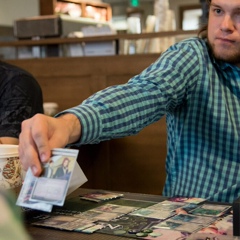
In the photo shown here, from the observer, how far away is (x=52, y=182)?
33.8 inches

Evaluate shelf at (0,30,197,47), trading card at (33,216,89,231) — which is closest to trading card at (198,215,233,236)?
trading card at (33,216,89,231)

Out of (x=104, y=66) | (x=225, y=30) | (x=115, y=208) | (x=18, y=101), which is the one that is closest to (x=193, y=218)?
(x=115, y=208)

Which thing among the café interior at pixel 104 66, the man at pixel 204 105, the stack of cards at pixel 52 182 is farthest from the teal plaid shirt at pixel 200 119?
the café interior at pixel 104 66

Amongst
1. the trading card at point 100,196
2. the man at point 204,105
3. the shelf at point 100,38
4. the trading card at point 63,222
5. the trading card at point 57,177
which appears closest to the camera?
the trading card at point 57,177

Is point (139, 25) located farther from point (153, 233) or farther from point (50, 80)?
point (153, 233)

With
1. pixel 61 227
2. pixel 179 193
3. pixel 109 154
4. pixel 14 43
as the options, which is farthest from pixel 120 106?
pixel 14 43

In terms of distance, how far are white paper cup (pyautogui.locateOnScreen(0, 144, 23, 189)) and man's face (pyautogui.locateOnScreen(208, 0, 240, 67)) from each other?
2.23 ft

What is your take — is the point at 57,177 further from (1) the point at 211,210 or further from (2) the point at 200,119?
(2) the point at 200,119

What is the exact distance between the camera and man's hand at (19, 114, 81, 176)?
85 centimetres

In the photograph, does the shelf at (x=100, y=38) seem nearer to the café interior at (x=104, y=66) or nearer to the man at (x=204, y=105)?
the café interior at (x=104, y=66)

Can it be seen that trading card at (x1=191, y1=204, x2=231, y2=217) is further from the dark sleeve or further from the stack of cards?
the dark sleeve

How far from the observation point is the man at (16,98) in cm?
170

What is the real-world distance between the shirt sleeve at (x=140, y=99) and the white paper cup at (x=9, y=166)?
0.59 ft

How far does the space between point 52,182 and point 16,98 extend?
97 cm
